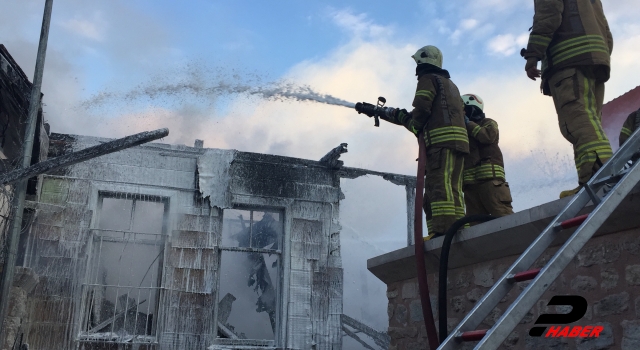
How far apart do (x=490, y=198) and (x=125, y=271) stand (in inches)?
221

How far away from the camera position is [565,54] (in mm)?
4441

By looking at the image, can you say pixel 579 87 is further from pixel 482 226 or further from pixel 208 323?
pixel 208 323

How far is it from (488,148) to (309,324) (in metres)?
4.65

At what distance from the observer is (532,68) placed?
4539 millimetres

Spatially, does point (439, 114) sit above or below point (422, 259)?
above

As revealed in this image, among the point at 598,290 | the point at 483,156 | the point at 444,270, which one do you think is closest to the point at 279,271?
the point at 483,156

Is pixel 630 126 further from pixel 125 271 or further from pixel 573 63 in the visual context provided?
pixel 125 271

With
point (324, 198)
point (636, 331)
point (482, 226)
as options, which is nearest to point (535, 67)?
point (482, 226)

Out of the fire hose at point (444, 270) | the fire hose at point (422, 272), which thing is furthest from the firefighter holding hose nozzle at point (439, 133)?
the fire hose at point (444, 270)

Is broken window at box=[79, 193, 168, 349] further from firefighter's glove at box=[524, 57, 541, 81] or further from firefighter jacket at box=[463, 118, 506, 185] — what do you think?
firefighter's glove at box=[524, 57, 541, 81]

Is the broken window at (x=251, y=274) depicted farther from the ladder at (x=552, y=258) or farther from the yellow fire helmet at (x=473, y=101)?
the ladder at (x=552, y=258)

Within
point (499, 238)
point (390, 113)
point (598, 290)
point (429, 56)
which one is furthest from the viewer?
point (390, 113)

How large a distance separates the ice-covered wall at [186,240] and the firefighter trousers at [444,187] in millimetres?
4608

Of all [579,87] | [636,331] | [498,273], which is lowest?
[636,331]
